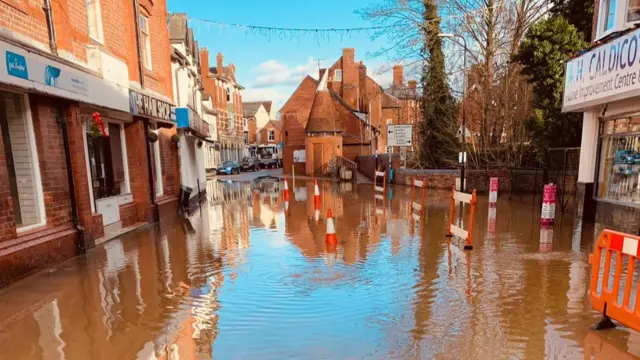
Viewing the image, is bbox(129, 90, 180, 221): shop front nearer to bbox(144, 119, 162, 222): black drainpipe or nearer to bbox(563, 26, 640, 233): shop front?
bbox(144, 119, 162, 222): black drainpipe

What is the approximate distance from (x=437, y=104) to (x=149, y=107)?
15.6m

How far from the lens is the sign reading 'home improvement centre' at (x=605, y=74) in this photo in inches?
267

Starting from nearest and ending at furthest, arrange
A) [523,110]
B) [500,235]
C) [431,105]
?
1. [500,235]
2. [523,110]
3. [431,105]

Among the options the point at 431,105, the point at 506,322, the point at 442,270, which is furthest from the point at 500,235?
the point at 431,105

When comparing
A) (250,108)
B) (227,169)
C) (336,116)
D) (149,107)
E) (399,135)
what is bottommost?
(227,169)

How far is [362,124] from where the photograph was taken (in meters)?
36.1

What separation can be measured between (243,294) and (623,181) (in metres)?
8.89

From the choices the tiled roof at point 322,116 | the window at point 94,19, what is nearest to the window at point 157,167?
the window at point 94,19

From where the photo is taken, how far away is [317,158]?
30188 mm

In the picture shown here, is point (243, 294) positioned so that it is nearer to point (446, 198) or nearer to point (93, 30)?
point (93, 30)

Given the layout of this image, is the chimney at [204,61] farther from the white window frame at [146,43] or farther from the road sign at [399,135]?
the white window frame at [146,43]

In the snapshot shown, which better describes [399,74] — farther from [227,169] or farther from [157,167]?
[157,167]

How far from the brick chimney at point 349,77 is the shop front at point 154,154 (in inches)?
1204

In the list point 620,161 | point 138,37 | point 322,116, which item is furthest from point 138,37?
point 322,116
